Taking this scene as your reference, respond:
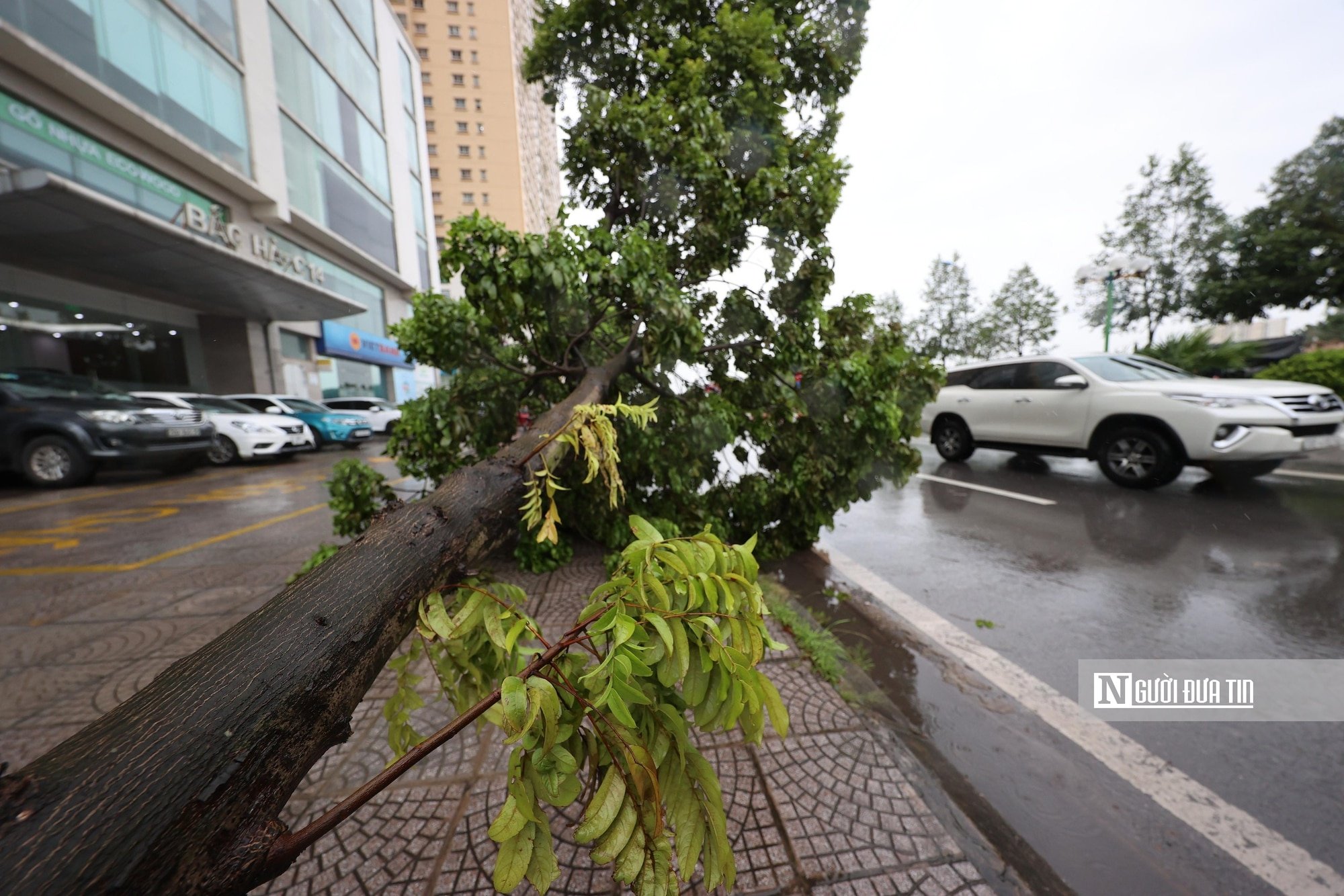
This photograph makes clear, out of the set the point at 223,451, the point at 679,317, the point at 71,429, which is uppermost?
the point at 679,317

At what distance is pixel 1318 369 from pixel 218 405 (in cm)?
2265

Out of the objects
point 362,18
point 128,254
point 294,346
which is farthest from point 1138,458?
point 362,18

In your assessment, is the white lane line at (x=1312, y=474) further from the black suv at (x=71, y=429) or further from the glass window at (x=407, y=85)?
the glass window at (x=407, y=85)

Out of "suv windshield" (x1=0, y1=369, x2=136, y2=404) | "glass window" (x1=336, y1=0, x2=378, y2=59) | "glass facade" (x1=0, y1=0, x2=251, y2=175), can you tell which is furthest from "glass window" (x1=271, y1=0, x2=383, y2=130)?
"suv windshield" (x1=0, y1=369, x2=136, y2=404)

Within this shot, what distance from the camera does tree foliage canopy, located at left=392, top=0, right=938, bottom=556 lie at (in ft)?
10.4

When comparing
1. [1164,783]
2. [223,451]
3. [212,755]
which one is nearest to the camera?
[212,755]

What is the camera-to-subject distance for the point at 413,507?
1215mm

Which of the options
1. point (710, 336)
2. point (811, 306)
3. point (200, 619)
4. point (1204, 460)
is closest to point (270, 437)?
point (200, 619)

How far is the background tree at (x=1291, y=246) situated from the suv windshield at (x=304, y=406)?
1129 inches

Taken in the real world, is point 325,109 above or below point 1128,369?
above

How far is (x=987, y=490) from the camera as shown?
6.53 metres

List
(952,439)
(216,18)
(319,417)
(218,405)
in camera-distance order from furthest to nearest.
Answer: (216,18), (319,417), (218,405), (952,439)

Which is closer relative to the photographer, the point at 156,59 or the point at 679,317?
the point at 679,317

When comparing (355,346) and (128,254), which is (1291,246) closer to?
(128,254)
